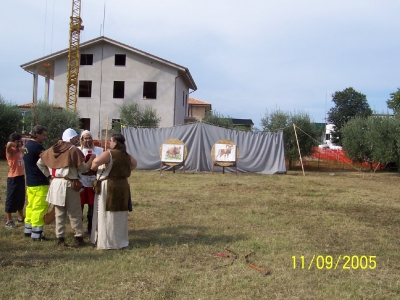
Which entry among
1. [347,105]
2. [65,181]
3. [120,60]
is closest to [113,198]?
[65,181]

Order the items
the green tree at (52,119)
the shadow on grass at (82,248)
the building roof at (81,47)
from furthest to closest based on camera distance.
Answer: the building roof at (81,47), the green tree at (52,119), the shadow on grass at (82,248)

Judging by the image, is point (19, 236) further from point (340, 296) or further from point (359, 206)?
point (359, 206)

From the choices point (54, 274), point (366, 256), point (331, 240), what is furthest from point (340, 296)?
point (54, 274)

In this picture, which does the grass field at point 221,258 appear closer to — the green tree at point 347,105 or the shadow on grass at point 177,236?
the shadow on grass at point 177,236

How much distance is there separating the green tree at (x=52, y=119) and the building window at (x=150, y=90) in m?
6.39

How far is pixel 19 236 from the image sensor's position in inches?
231

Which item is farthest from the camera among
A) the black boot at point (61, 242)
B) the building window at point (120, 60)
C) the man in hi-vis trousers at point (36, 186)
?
the building window at point (120, 60)

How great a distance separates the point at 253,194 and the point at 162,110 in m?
19.3

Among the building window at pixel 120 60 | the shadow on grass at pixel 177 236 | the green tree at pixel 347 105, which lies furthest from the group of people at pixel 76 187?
the green tree at pixel 347 105

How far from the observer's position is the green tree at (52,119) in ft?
78.9

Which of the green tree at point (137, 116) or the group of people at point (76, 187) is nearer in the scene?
the group of people at point (76, 187)

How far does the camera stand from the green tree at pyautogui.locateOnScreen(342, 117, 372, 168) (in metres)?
23.1

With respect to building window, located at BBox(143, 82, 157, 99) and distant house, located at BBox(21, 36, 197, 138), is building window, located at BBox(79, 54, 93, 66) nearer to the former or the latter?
distant house, located at BBox(21, 36, 197, 138)
